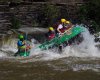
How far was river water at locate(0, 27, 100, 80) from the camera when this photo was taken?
1038 centimetres

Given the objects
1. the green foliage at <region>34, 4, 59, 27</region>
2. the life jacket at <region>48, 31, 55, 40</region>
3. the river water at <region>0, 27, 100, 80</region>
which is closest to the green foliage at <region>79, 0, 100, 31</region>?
the green foliage at <region>34, 4, 59, 27</region>

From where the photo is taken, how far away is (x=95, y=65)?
38.7 ft

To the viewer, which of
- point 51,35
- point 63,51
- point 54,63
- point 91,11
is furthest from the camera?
point 91,11

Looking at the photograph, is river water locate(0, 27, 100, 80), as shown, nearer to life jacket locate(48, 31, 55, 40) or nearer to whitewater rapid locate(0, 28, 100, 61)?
whitewater rapid locate(0, 28, 100, 61)

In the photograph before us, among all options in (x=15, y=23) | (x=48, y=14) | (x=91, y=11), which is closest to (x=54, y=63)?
(x=15, y=23)

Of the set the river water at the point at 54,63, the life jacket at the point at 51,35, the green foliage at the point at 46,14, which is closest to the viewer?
the river water at the point at 54,63

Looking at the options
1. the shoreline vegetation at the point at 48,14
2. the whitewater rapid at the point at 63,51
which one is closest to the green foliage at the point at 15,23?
the shoreline vegetation at the point at 48,14

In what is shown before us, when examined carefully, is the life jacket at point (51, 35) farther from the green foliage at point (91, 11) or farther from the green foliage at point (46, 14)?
the green foliage at point (91, 11)

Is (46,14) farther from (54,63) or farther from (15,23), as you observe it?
(54,63)

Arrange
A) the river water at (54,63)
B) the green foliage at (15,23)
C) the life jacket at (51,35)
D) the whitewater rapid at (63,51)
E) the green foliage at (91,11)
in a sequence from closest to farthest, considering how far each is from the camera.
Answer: the river water at (54,63) < the whitewater rapid at (63,51) < the life jacket at (51,35) < the green foliage at (15,23) < the green foliage at (91,11)

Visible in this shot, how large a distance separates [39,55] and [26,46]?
2.34ft

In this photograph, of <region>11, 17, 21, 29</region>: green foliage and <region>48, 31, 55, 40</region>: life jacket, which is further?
<region>11, 17, 21, 29</region>: green foliage

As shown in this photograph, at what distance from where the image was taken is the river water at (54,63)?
34.0 feet

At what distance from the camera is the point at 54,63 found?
40.3ft
